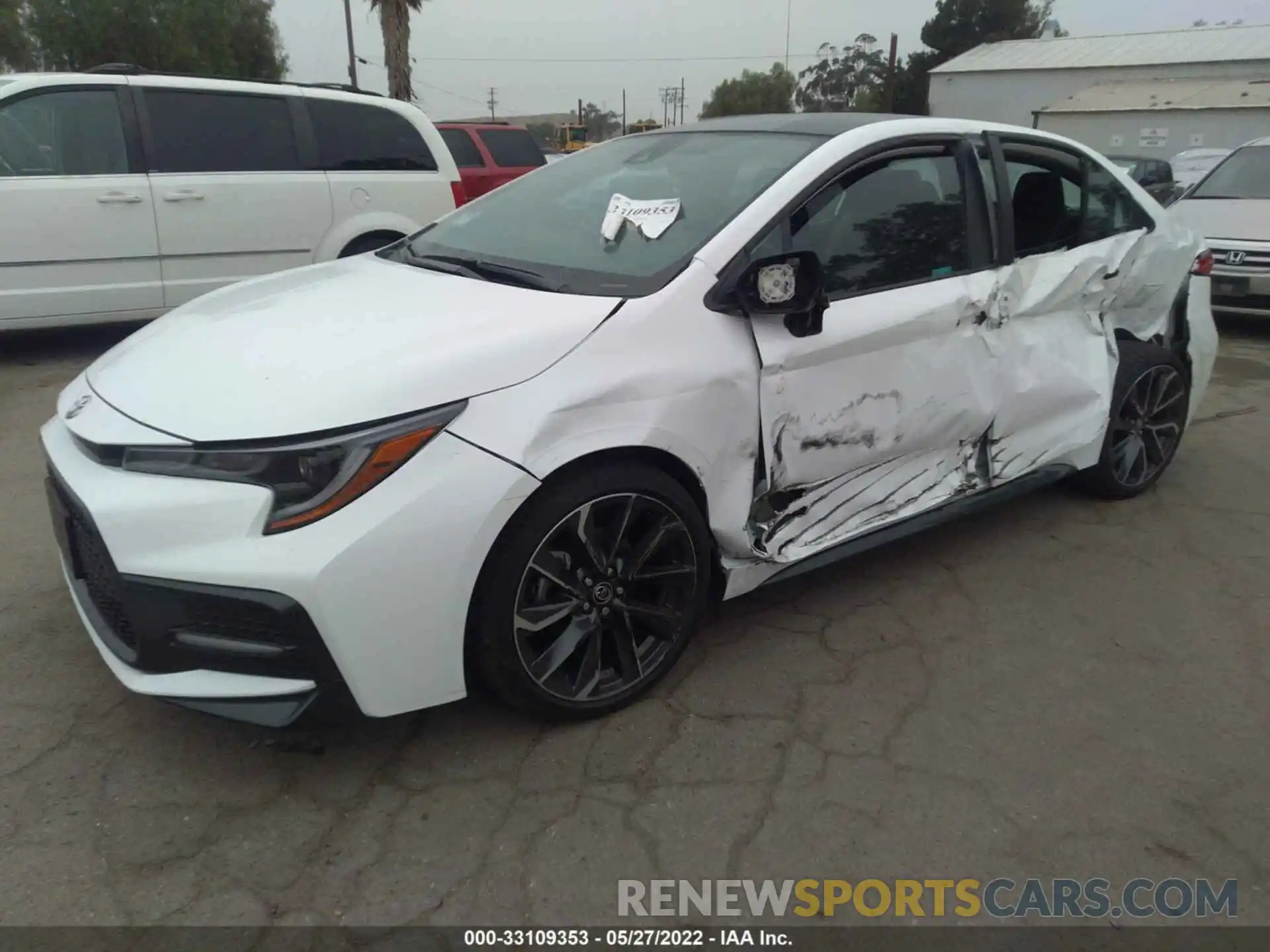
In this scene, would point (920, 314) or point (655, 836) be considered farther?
point (920, 314)

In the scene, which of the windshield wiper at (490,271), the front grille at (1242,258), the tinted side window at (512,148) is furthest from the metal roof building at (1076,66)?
the windshield wiper at (490,271)

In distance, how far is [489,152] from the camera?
10898 millimetres

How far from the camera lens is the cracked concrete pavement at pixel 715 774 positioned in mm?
2074

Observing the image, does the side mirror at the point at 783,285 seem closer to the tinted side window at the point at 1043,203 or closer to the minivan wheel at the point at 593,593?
the minivan wheel at the point at 593,593

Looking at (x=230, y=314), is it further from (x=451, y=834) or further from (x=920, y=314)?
→ (x=920, y=314)

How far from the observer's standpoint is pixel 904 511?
3.23 m

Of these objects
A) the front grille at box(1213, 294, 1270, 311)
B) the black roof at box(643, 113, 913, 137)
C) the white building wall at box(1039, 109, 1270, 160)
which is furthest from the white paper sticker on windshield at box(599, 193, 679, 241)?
the white building wall at box(1039, 109, 1270, 160)

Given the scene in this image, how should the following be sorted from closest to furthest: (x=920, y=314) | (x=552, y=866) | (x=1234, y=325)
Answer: (x=552, y=866)
(x=920, y=314)
(x=1234, y=325)

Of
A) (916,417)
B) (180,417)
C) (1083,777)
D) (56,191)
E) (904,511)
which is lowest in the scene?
(1083,777)

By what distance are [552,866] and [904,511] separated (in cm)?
177

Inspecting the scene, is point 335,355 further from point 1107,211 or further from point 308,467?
point 1107,211

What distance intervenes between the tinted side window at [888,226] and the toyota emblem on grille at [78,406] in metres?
2.05

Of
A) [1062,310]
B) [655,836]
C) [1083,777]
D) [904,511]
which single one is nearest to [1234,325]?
[1062,310]

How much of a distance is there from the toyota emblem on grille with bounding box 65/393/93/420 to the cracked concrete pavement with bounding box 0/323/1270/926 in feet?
2.62
